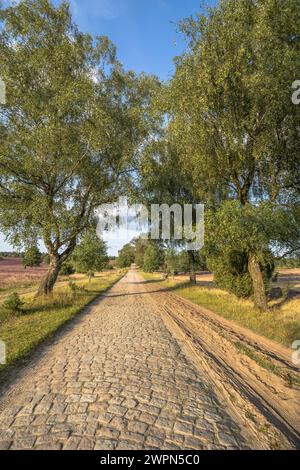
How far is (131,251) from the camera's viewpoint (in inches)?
5246

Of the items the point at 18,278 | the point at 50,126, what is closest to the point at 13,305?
the point at 50,126

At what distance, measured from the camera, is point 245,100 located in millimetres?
11055

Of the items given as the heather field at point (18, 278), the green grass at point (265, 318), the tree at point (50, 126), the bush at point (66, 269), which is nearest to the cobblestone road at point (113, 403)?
the green grass at point (265, 318)

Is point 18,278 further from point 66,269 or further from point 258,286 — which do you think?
point 258,286

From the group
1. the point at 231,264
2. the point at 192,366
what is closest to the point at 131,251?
the point at 231,264

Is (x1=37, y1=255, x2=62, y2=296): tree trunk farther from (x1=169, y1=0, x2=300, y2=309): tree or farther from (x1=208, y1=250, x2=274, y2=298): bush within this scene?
(x1=169, y1=0, x2=300, y2=309): tree

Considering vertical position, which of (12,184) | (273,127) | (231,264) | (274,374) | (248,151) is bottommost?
(274,374)

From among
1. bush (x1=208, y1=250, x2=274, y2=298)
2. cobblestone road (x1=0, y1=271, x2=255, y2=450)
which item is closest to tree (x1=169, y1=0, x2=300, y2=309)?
bush (x1=208, y1=250, x2=274, y2=298)

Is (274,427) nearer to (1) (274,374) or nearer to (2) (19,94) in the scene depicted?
(1) (274,374)

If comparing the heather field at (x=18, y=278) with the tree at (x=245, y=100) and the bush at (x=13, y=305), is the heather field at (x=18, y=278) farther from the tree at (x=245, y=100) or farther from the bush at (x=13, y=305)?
the tree at (x=245, y=100)

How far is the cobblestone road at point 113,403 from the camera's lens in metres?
3.40

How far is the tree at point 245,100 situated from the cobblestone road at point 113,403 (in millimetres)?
6786

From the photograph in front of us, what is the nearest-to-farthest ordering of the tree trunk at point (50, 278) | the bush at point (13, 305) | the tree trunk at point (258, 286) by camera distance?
1. the bush at point (13, 305)
2. the tree trunk at point (258, 286)
3. the tree trunk at point (50, 278)

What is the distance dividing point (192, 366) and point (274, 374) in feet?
6.00
